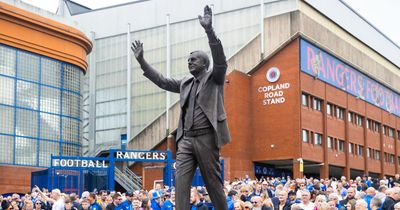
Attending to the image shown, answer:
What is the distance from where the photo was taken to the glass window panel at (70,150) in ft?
141

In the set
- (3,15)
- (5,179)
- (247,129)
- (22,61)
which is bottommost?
→ (5,179)

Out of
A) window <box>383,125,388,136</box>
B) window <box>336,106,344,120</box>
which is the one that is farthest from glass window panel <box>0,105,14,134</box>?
window <box>383,125,388,136</box>

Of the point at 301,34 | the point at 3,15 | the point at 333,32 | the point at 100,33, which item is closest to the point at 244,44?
the point at 301,34

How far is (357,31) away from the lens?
215ft

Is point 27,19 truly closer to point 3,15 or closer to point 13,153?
point 3,15

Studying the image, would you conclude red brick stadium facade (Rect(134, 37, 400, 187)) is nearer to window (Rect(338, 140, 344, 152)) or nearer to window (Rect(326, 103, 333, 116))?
window (Rect(326, 103, 333, 116))

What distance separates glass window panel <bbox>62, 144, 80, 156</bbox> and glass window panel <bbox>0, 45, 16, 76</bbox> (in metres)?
6.45

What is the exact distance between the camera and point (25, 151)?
131ft

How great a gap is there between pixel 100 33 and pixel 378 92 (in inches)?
1146

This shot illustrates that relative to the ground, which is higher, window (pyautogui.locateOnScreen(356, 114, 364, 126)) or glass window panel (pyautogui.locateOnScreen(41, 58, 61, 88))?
glass window panel (pyautogui.locateOnScreen(41, 58, 61, 88))

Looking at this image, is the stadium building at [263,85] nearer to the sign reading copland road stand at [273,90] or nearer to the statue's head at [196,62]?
the sign reading copland road stand at [273,90]

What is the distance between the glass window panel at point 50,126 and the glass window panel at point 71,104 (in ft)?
3.15

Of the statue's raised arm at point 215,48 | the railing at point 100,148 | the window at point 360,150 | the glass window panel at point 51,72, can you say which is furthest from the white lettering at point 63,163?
the window at point 360,150

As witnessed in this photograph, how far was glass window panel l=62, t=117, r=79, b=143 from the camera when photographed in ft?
142
